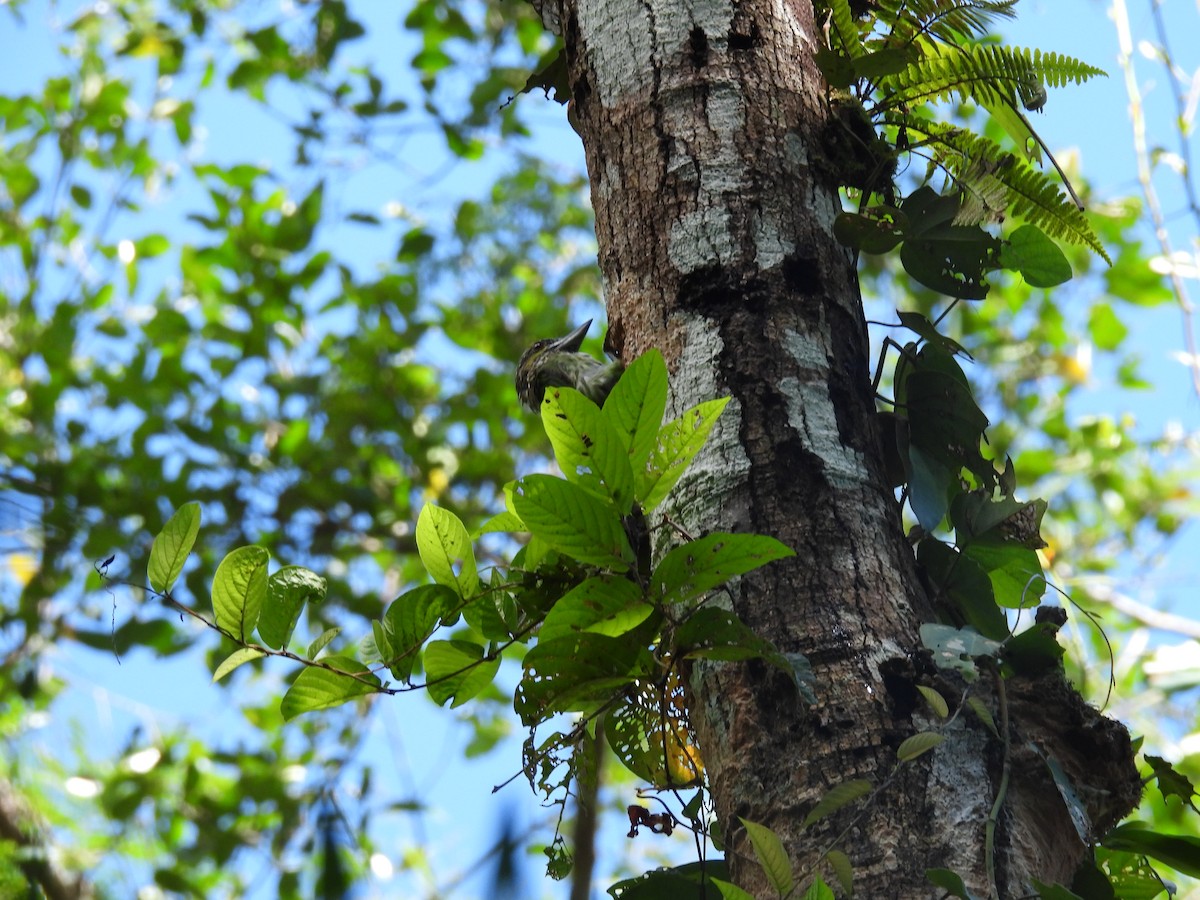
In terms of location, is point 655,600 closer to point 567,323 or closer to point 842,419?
point 842,419

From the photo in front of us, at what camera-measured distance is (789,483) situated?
125cm

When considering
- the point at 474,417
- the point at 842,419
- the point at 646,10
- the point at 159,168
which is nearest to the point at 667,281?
the point at 842,419

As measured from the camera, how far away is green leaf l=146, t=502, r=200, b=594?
49.3 inches

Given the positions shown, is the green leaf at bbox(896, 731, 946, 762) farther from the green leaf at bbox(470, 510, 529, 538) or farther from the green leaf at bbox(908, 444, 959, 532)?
the green leaf at bbox(470, 510, 529, 538)

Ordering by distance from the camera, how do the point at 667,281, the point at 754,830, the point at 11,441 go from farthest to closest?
the point at 11,441
the point at 667,281
the point at 754,830

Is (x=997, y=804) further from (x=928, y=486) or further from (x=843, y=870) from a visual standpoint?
(x=928, y=486)

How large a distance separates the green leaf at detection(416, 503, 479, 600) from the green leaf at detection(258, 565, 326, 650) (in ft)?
0.46

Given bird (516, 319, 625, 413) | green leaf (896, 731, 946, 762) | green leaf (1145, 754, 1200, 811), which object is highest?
bird (516, 319, 625, 413)

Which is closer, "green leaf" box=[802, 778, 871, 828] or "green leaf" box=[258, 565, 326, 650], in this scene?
"green leaf" box=[802, 778, 871, 828]

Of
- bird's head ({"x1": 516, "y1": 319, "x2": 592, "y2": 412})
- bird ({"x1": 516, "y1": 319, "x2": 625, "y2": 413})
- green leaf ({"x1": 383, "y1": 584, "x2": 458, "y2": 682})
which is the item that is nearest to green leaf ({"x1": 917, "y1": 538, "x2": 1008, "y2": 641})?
green leaf ({"x1": 383, "y1": 584, "x2": 458, "y2": 682})

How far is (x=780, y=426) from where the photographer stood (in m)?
1.29

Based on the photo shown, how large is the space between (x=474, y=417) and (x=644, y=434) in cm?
390

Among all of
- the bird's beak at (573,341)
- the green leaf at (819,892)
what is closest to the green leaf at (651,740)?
the green leaf at (819,892)

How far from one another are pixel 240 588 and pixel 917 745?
0.73 m
